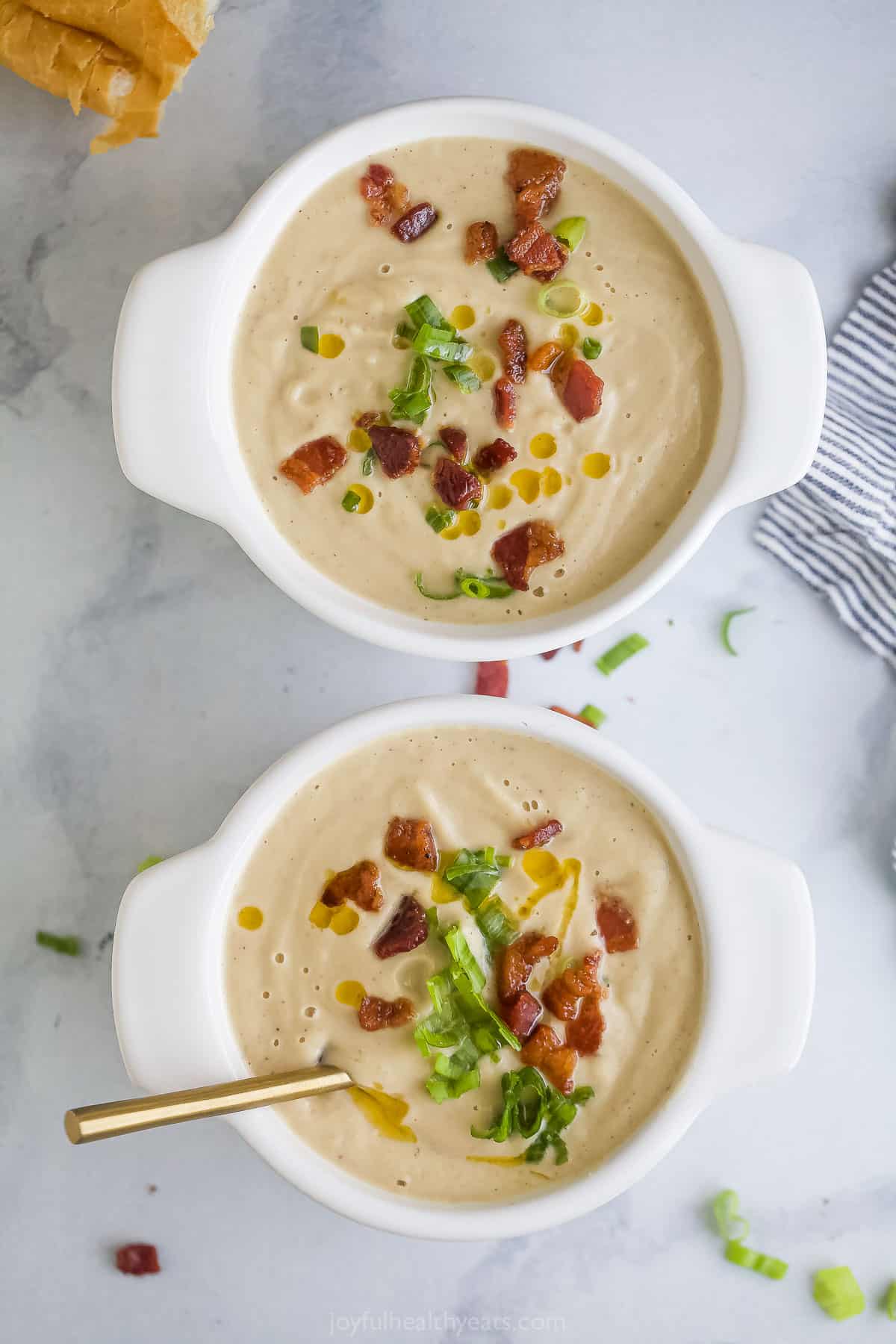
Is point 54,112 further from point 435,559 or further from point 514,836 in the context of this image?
point 514,836

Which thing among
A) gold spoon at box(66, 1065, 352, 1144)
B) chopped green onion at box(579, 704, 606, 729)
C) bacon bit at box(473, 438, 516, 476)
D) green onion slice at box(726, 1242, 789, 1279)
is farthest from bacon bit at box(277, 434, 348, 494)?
green onion slice at box(726, 1242, 789, 1279)

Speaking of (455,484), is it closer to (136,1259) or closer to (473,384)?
(473,384)

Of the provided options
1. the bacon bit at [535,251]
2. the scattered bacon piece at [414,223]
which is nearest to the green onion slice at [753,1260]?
the bacon bit at [535,251]

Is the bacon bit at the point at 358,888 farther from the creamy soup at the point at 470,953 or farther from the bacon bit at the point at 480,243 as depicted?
the bacon bit at the point at 480,243

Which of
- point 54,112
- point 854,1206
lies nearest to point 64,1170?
point 854,1206

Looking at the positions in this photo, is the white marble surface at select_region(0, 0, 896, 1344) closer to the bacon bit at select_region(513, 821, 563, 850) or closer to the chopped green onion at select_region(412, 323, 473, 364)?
the bacon bit at select_region(513, 821, 563, 850)
